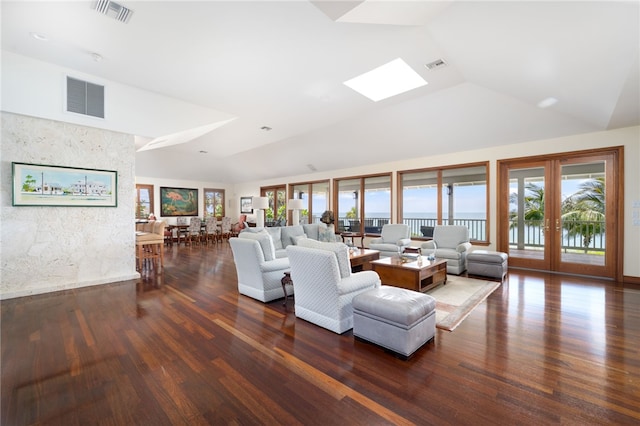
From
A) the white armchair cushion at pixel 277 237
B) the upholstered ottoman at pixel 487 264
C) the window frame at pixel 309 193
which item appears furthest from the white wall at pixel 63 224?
the upholstered ottoman at pixel 487 264

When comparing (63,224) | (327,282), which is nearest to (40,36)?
(63,224)

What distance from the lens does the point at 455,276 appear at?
5.20 m

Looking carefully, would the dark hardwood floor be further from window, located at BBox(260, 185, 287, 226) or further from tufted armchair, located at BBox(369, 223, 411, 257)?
window, located at BBox(260, 185, 287, 226)

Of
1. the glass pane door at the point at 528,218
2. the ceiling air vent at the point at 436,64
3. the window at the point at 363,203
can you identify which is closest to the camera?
the ceiling air vent at the point at 436,64

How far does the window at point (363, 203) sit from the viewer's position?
333 inches

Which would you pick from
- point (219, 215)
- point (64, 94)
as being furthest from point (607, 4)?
point (219, 215)

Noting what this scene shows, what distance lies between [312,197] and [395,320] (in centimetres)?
828

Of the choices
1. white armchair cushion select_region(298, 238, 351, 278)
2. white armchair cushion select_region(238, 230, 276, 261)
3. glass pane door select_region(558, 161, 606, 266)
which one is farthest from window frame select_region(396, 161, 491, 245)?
white armchair cushion select_region(298, 238, 351, 278)

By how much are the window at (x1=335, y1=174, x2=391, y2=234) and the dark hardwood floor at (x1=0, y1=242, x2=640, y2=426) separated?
512cm

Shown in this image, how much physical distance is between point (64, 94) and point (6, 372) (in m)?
3.96

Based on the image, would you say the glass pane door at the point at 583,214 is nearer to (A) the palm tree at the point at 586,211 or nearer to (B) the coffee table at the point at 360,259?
(A) the palm tree at the point at 586,211

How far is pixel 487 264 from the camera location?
16.2 ft

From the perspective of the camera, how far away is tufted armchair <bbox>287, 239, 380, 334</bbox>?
273 cm

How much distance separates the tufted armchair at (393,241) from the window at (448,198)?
3.35ft
